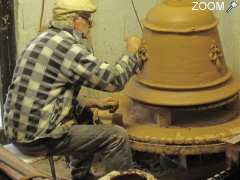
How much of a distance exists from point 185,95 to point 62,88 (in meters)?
1.01

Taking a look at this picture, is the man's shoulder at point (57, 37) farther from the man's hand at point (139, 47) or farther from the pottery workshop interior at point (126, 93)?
the man's hand at point (139, 47)

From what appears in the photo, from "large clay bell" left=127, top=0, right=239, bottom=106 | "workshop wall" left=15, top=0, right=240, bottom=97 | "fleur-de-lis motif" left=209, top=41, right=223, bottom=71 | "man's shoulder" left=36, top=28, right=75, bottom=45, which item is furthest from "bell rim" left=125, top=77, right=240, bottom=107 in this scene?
"man's shoulder" left=36, top=28, right=75, bottom=45

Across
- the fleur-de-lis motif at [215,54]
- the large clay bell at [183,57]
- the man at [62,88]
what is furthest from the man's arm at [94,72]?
the fleur-de-lis motif at [215,54]

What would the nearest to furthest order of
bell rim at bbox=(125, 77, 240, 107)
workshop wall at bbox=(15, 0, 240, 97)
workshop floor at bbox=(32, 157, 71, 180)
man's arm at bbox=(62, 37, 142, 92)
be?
man's arm at bbox=(62, 37, 142, 92) → bell rim at bbox=(125, 77, 240, 107) → workshop floor at bbox=(32, 157, 71, 180) → workshop wall at bbox=(15, 0, 240, 97)

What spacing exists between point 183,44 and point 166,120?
2.06 ft

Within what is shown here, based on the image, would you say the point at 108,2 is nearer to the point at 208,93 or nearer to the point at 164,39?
the point at 164,39

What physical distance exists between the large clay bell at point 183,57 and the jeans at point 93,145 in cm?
49

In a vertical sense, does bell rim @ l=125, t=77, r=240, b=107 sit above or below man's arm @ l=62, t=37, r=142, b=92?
below

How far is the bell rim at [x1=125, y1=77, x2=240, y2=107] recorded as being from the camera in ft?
13.3

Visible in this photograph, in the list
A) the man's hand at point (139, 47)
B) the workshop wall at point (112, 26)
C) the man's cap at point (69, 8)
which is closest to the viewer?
the man's cap at point (69, 8)

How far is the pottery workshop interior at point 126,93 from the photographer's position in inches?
144

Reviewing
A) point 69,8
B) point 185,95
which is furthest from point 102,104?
point 69,8

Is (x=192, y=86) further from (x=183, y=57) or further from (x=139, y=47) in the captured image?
(x=139, y=47)

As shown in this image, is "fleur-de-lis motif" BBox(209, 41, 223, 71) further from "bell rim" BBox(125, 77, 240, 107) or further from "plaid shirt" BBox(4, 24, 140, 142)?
"plaid shirt" BBox(4, 24, 140, 142)
